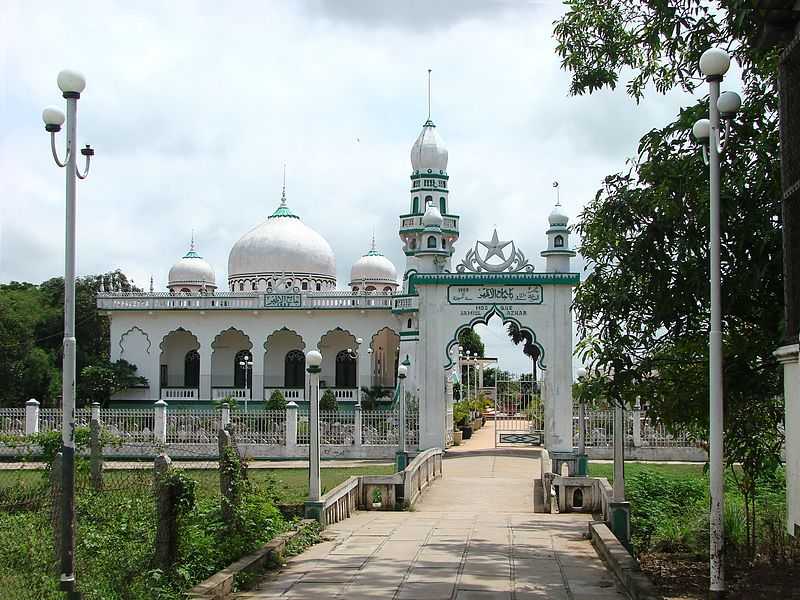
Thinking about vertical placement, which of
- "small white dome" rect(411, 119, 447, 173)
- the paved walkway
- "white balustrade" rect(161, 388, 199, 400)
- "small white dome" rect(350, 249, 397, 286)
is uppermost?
"small white dome" rect(411, 119, 447, 173)

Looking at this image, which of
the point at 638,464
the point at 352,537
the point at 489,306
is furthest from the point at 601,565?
the point at 489,306

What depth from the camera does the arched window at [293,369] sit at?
42562mm

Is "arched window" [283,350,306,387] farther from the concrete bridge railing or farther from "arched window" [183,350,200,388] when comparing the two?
the concrete bridge railing

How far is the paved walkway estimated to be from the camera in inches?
320

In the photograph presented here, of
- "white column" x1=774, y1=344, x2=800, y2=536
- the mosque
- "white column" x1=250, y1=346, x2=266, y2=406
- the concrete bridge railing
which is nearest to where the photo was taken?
"white column" x1=774, y1=344, x2=800, y2=536

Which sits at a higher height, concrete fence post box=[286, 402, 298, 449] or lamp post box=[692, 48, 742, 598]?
lamp post box=[692, 48, 742, 598]

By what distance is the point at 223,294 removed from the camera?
130 ft

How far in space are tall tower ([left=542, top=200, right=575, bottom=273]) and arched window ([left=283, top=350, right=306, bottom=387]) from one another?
62.9 ft

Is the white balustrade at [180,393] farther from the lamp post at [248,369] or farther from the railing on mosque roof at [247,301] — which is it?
the railing on mosque roof at [247,301]

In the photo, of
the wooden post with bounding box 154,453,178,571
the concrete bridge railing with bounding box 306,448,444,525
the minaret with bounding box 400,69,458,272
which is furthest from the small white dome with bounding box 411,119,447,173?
the wooden post with bounding box 154,453,178,571

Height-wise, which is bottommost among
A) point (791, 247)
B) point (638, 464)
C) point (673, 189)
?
point (638, 464)

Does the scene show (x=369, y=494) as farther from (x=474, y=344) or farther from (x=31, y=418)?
(x=474, y=344)

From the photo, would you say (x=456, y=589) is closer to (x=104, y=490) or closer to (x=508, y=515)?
(x=104, y=490)

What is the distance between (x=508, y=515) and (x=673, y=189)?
278 inches
